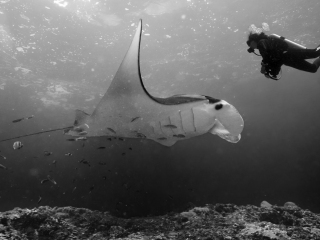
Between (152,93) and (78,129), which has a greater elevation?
(152,93)

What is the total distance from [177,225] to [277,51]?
554cm

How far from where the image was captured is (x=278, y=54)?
5031mm

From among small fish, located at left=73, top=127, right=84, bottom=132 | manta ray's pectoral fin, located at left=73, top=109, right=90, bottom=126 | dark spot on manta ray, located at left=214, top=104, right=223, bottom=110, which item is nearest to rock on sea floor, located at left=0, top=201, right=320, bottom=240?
small fish, located at left=73, top=127, right=84, bottom=132

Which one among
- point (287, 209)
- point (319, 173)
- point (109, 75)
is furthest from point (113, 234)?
point (319, 173)

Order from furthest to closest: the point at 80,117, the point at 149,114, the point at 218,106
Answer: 1. the point at 80,117
2. the point at 149,114
3. the point at 218,106

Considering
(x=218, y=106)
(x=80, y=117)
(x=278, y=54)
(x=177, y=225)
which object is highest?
(x=278, y=54)

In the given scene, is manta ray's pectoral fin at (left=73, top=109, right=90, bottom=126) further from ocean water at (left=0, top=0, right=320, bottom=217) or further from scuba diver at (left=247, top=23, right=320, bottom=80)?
scuba diver at (left=247, top=23, right=320, bottom=80)

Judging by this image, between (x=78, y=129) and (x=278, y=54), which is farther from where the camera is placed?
(x=278, y=54)

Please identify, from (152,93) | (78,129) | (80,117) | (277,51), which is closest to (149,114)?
(80,117)

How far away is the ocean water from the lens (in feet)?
38.3

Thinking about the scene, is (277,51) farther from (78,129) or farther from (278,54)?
(78,129)

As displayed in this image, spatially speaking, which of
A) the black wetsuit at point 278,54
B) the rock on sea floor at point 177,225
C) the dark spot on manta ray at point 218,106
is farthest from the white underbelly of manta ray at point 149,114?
the black wetsuit at point 278,54

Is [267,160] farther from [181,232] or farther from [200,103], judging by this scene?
[200,103]

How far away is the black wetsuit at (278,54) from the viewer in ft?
16.2
